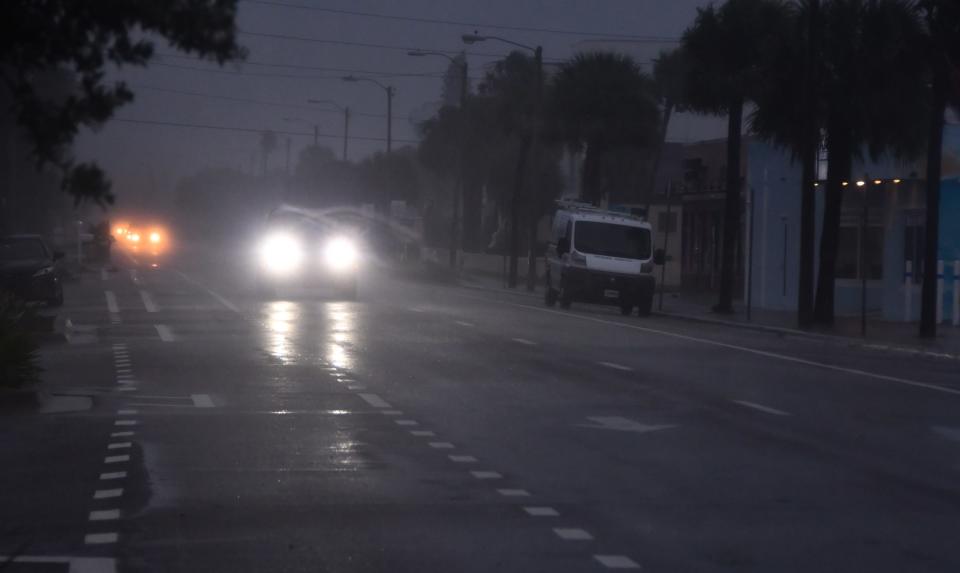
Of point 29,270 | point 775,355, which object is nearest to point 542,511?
point 775,355

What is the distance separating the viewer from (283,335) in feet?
87.8

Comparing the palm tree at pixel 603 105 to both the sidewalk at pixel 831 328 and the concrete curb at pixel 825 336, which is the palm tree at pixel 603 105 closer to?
the sidewalk at pixel 831 328

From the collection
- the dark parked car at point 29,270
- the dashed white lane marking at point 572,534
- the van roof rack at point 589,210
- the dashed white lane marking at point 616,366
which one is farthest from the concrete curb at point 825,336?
the dashed white lane marking at point 572,534

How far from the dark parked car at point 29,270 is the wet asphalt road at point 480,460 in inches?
432

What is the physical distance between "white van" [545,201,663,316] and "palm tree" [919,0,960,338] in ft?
31.6

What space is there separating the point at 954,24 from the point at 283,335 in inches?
567

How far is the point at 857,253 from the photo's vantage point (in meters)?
40.6

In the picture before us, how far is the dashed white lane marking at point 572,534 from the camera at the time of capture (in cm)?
922

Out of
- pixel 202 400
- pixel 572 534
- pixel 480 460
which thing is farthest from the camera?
pixel 202 400

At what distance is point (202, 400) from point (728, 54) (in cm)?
2504

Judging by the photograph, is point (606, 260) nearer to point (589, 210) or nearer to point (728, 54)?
point (589, 210)

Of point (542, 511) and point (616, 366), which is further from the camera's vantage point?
point (616, 366)

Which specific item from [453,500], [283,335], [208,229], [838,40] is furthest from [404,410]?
[208,229]

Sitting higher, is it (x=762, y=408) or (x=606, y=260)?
(x=606, y=260)
